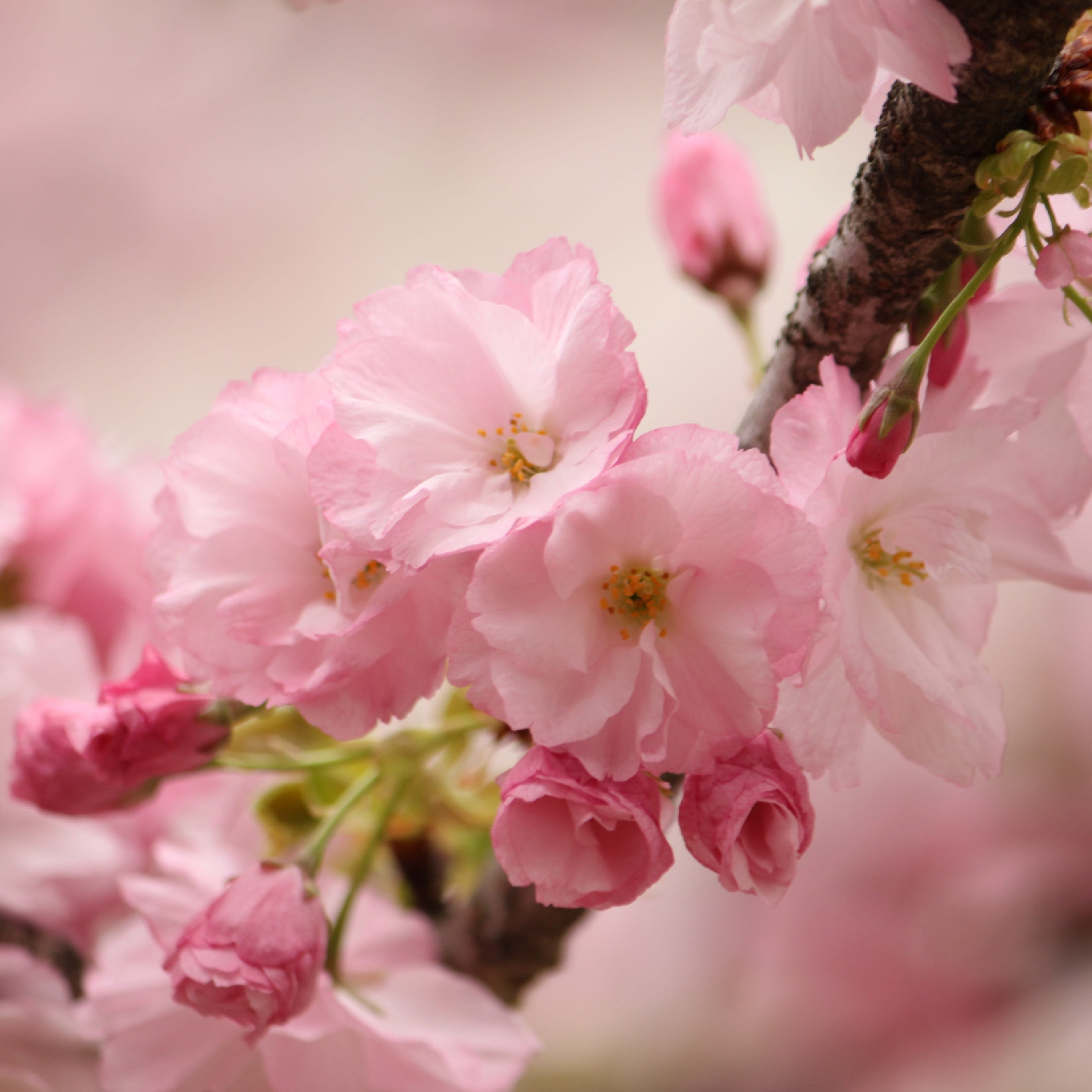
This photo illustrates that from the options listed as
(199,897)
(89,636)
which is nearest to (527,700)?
(199,897)

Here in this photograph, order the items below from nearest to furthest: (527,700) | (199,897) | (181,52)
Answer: (527,700)
(199,897)
(181,52)

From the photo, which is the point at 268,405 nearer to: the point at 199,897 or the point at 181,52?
the point at 199,897

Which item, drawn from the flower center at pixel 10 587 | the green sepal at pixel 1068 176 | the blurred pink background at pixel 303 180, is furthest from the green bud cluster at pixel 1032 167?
the blurred pink background at pixel 303 180

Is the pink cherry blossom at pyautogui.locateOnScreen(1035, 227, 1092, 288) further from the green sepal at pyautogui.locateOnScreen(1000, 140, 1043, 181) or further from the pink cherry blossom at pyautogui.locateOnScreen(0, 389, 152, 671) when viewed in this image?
the pink cherry blossom at pyautogui.locateOnScreen(0, 389, 152, 671)

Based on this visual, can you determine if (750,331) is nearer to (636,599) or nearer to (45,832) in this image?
(636,599)

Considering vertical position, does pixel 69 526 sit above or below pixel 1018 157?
below

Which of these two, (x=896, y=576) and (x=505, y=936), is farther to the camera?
(x=505, y=936)

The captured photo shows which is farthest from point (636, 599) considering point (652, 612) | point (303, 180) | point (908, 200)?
point (303, 180)

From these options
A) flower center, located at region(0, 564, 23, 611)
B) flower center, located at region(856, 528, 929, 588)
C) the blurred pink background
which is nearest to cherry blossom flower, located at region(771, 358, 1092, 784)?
flower center, located at region(856, 528, 929, 588)
